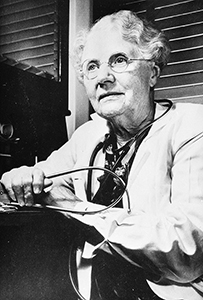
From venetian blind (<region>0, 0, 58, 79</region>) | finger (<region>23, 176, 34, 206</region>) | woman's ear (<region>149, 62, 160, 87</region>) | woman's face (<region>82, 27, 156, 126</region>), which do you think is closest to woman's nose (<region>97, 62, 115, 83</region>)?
woman's face (<region>82, 27, 156, 126</region>)

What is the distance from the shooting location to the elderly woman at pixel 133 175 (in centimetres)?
77

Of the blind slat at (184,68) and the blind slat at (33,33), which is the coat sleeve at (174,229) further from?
the blind slat at (33,33)

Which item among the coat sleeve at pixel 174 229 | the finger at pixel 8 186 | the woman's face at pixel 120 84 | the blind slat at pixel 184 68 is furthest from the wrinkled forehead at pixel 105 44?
the finger at pixel 8 186

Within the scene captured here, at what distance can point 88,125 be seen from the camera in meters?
1.02

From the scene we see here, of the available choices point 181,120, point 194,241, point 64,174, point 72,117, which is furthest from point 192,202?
point 72,117

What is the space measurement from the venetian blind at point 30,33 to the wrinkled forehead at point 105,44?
15cm

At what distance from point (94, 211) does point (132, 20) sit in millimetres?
475

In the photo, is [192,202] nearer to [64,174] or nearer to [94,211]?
[94,211]

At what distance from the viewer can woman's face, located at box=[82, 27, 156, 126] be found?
2.91 feet

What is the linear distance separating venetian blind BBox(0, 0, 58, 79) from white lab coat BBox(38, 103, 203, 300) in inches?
14.4

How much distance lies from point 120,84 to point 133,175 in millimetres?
217

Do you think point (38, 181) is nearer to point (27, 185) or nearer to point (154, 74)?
point (27, 185)

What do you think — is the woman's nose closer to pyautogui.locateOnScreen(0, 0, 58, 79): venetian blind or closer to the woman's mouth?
the woman's mouth

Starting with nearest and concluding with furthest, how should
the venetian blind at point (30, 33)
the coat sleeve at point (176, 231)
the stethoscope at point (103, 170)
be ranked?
the coat sleeve at point (176, 231) < the stethoscope at point (103, 170) < the venetian blind at point (30, 33)
